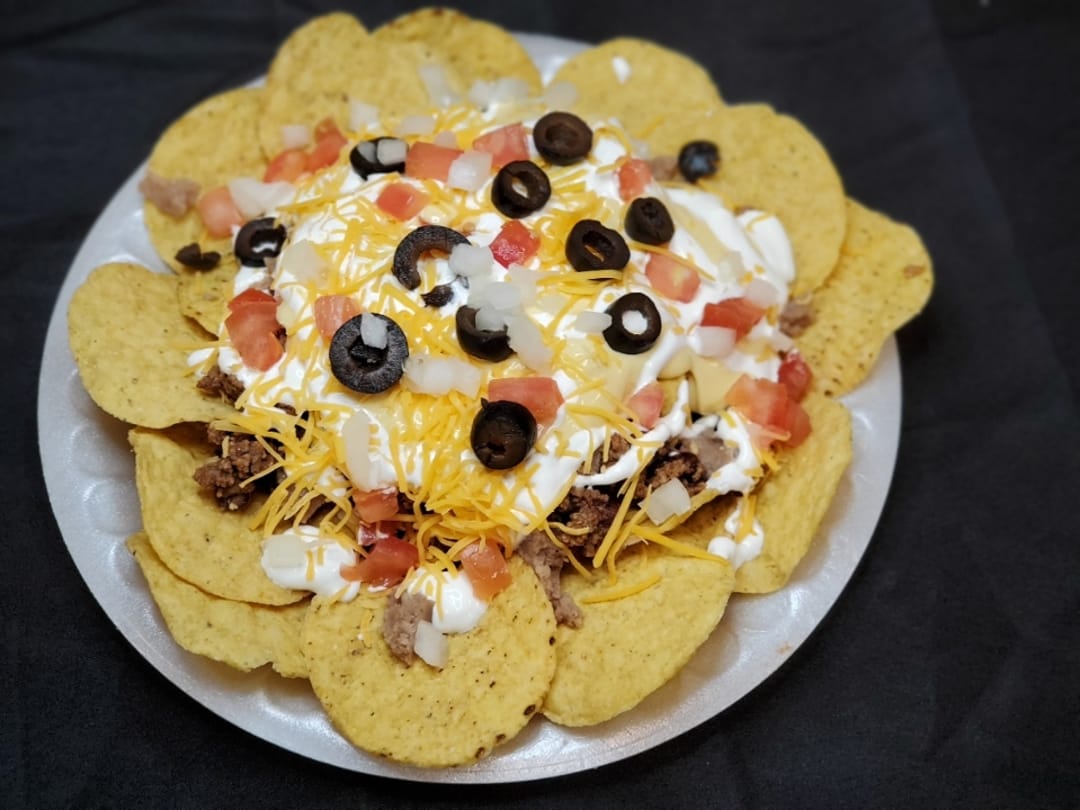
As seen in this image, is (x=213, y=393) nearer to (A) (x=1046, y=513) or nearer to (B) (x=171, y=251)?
(B) (x=171, y=251)

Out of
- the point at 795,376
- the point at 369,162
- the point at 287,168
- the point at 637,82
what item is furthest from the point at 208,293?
the point at 795,376

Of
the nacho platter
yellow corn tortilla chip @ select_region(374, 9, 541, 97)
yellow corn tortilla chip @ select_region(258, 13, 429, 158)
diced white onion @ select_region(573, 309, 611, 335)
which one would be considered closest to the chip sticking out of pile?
diced white onion @ select_region(573, 309, 611, 335)

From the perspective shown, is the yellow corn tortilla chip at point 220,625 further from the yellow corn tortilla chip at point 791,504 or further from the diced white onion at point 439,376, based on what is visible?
the yellow corn tortilla chip at point 791,504

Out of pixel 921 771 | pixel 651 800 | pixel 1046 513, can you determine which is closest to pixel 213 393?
pixel 651 800

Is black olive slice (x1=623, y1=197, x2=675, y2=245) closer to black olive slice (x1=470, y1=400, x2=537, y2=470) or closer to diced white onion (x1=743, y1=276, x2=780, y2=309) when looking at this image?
diced white onion (x1=743, y1=276, x2=780, y2=309)

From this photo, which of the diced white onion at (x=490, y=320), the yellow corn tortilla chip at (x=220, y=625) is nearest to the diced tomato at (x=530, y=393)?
the diced white onion at (x=490, y=320)
